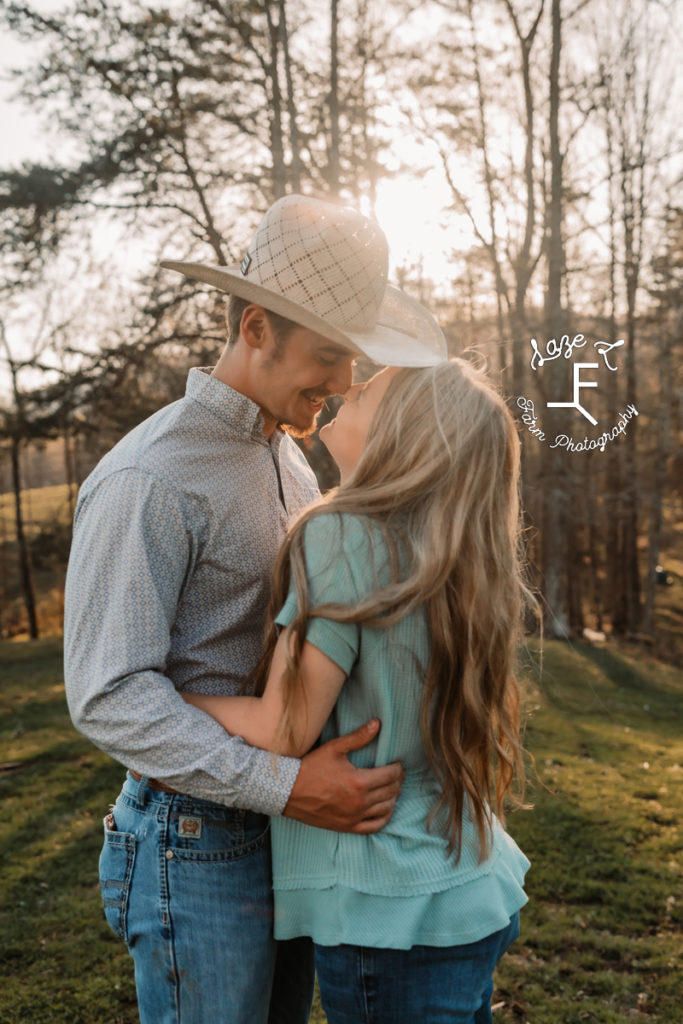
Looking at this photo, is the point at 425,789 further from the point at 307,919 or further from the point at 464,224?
the point at 464,224

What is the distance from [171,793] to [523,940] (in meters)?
3.29

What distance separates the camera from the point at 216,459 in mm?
1866

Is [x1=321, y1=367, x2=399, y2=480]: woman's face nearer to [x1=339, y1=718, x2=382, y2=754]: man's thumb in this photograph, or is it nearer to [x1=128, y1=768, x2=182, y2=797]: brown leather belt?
[x1=339, y1=718, x2=382, y2=754]: man's thumb

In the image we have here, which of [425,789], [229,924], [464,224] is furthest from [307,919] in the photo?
[464,224]

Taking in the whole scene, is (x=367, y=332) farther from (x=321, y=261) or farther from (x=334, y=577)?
(x=334, y=577)

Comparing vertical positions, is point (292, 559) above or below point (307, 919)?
above

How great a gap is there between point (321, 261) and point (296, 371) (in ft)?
0.87

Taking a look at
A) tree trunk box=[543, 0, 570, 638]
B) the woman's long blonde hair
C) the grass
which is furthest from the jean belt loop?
the grass

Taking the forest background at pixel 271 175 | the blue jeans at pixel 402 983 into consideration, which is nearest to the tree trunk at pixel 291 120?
the forest background at pixel 271 175

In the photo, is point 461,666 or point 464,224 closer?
point 461,666

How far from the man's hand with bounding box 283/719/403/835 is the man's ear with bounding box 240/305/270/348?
937mm

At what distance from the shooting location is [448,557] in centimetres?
162

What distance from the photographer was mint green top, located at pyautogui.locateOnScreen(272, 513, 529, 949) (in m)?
1.57

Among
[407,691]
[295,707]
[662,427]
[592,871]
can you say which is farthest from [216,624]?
[662,427]
